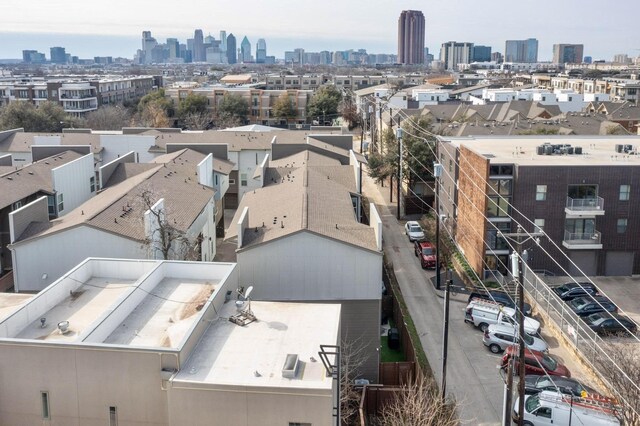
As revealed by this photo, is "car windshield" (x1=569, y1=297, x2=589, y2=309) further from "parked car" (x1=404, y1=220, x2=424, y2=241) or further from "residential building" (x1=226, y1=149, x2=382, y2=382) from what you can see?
"parked car" (x1=404, y1=220, x2=424, y2=241)

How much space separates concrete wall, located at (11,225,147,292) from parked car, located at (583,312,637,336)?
1978cm

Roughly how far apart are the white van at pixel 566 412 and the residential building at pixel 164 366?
736cm

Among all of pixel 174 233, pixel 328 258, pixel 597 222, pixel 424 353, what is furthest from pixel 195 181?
pixel 597 222

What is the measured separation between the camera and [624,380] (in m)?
19.7

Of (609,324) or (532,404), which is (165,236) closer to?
(532,404)

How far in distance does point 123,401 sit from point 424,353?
13.6 meters

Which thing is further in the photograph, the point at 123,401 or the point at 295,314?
the point at 295,314

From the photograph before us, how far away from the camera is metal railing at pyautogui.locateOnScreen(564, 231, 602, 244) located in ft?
114

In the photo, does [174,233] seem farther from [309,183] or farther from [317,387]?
[317,387]

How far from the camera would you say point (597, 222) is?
115ft

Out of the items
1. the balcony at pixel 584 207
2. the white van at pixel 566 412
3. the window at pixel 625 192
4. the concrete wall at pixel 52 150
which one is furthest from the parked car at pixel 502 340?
the concrete wall at pixel 52 150

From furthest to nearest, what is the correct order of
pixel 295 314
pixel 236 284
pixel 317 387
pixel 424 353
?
1. pixel 424 353
2. pixel 236 284
3. pixel 295 314
4. pixel 317 387

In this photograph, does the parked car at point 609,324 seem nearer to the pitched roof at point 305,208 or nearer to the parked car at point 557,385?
the parked car at point 557,385

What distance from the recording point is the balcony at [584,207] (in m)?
34.3
